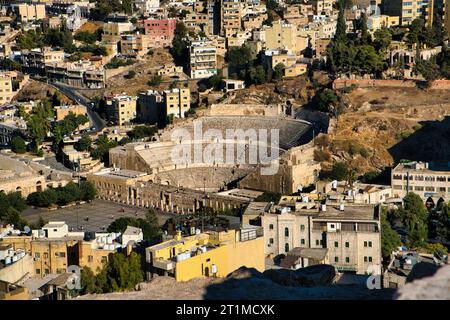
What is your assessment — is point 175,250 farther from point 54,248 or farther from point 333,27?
point 333,27

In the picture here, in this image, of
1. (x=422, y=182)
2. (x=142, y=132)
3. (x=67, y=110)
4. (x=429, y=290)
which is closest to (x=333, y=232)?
(x=422, y=182)

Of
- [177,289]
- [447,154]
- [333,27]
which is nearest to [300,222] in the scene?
[177,289]

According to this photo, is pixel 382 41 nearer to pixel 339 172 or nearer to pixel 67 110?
pixel 339 172

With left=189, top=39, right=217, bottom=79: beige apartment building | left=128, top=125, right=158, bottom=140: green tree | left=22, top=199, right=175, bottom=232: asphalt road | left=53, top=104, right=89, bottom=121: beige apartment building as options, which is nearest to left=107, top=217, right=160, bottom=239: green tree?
left=22, top=199, right=175, bottom=232: asphalt road

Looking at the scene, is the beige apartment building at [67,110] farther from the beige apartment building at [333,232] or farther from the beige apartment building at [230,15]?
the beige apartment building at [333,232]

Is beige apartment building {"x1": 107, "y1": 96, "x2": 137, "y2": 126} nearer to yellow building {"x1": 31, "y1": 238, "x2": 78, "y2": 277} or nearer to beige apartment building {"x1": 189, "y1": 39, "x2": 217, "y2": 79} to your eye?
beige apartment building {"x1": 189, "y1": 39, "x2": 217, "y2": 79}
